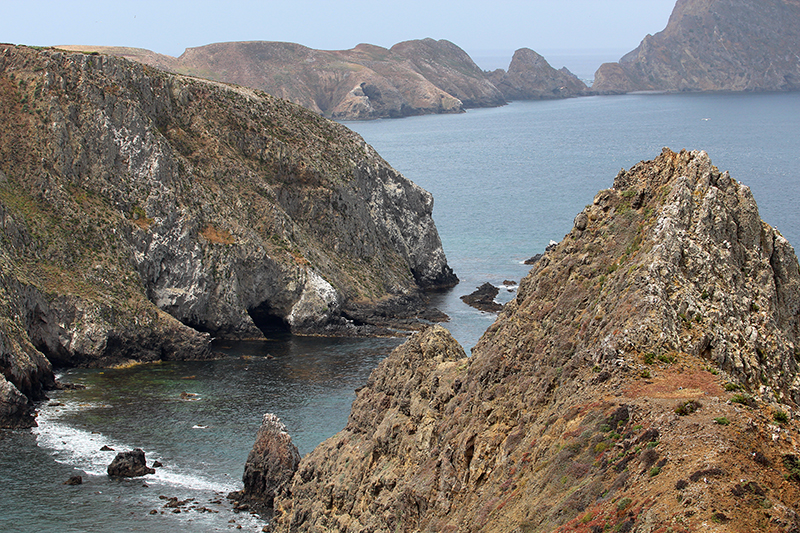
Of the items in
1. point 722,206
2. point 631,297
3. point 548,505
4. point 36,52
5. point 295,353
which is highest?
point 36,52

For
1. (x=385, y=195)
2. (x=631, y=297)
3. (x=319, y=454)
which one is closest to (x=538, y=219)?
(x=385, y=195)

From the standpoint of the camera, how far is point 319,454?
179 ft

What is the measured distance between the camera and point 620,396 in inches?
1316

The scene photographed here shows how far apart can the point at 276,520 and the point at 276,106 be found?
295 ft

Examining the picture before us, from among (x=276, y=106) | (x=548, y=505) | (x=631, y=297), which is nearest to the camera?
(x=548, y=505)

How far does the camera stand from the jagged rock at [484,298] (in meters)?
123

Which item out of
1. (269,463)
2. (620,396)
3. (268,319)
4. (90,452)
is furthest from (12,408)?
(620,396)

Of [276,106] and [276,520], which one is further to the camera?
[276,106]

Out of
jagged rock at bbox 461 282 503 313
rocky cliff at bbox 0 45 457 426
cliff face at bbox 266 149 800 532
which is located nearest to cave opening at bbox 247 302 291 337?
rocky cliff at bbox 0 45 457 426

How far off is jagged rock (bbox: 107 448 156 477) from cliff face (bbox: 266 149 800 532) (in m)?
23.7

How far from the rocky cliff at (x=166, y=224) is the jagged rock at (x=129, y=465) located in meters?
13.6

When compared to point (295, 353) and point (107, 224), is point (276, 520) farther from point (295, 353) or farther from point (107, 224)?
point (107, 224)

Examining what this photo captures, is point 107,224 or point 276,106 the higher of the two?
point 276,106

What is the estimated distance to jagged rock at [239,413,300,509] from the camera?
66.1 m
